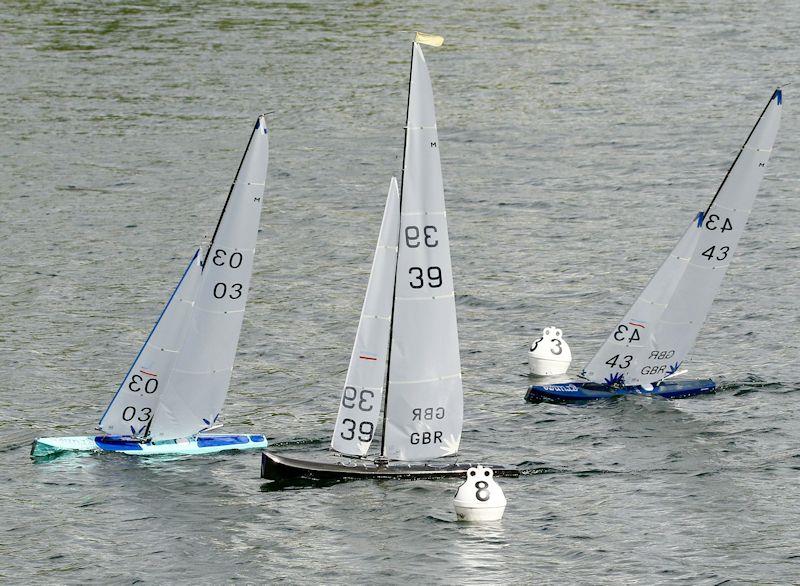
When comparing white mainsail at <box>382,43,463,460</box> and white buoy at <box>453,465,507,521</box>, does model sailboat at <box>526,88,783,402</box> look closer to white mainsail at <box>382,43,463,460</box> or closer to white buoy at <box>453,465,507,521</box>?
white mainsail at <box>382,43,463,460</box>

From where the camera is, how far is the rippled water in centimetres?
3959

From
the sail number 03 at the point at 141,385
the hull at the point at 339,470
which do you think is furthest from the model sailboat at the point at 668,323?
the sail number 03 at the point at 141,385

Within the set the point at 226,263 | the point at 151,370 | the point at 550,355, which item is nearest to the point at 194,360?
the point at 151,370

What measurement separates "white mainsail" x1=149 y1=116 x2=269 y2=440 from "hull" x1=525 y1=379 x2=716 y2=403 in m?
11.5

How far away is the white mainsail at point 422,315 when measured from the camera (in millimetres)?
38469

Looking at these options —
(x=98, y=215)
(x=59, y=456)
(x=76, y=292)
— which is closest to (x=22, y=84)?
(x=98, y=215)

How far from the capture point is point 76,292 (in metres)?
62.4

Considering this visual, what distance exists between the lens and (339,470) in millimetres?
42219

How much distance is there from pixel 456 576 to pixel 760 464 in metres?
12.5

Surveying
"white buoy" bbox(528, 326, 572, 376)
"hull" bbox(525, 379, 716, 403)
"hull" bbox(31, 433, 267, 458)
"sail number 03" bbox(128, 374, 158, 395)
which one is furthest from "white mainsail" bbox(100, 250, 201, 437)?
"white buoy" bbox(528, 326, 572, 376)

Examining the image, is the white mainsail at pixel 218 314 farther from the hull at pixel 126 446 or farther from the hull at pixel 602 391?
the hull at pixel 602 391

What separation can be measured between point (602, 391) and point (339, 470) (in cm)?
1202

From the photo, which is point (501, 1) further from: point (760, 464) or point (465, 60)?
point (760, 464)

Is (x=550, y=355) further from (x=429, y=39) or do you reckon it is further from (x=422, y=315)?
(x=429, y=39)
